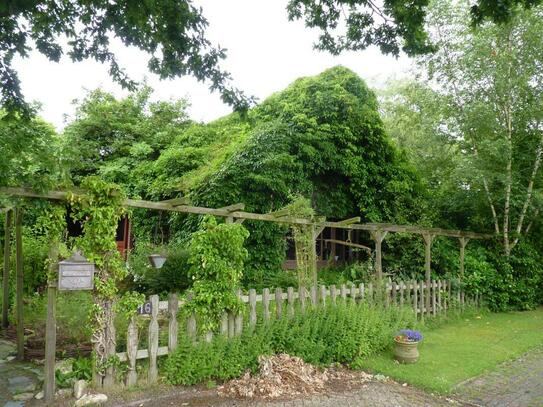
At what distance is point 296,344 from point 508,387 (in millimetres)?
2900

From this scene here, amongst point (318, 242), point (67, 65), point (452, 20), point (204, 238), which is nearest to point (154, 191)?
point (318, 242)

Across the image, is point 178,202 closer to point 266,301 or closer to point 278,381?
point 266,301

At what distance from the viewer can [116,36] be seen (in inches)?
234

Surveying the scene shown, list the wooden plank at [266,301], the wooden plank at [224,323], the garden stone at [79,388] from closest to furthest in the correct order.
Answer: the garden stone at [79,388] < the wooden plank at [224,323] < the wooden plank at [266,301]

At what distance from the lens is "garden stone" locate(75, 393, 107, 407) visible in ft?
14.8

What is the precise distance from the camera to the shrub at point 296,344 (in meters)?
5.27

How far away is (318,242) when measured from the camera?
41.5 ft

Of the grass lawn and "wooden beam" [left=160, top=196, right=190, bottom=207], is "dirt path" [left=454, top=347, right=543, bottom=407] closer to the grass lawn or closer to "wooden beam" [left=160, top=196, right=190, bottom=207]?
the grass lawn

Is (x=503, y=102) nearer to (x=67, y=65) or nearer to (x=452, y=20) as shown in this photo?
(x=452, y=20)

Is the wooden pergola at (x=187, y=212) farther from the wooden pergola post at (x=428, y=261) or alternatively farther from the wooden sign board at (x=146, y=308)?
the wooden sign board at (x=146, y=308)

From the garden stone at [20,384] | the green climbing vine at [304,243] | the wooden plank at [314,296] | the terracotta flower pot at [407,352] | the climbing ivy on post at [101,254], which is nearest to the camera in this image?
the climbing ivy on post at [101,254]

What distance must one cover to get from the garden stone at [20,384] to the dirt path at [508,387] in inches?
210

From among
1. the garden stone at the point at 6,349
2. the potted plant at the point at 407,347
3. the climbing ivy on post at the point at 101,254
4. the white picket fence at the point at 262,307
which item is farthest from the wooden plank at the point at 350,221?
the garden stone at the point at 6,349

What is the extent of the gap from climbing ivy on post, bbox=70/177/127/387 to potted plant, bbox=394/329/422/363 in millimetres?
4226
